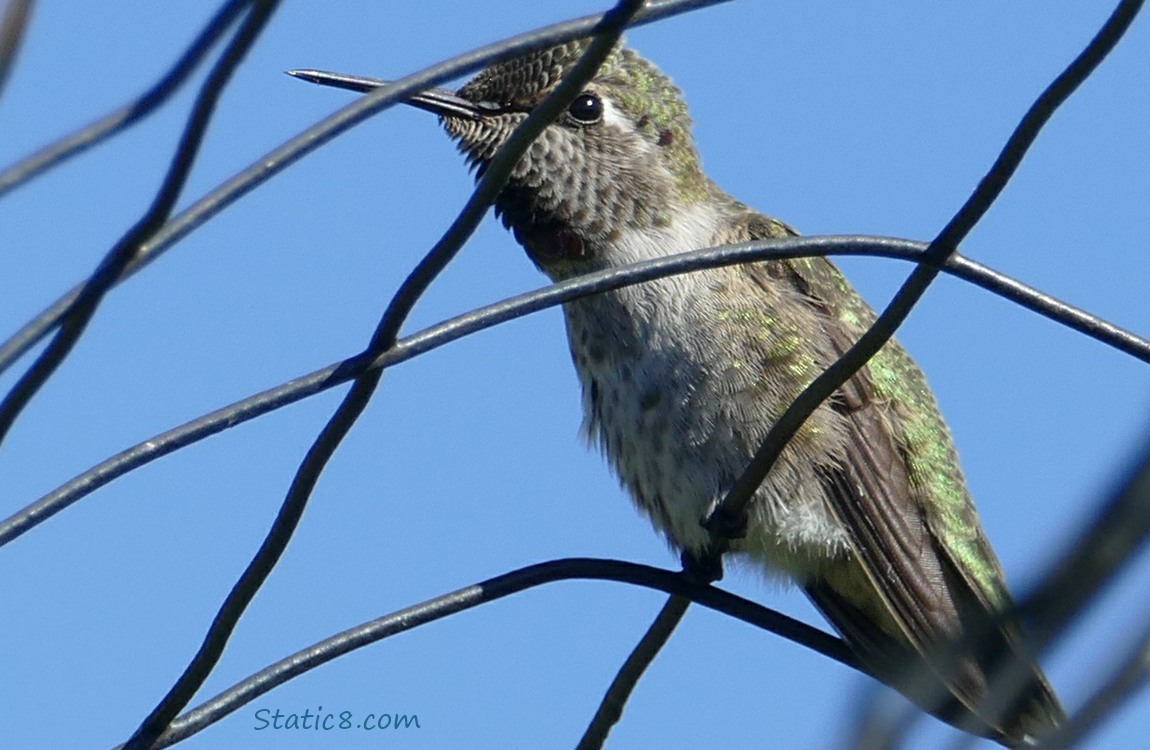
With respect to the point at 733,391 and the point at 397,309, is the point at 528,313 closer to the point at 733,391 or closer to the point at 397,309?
the point at 397,309

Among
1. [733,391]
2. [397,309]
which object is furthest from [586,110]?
[397,309]

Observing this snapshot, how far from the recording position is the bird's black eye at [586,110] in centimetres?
530

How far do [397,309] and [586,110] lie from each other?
9.66ft

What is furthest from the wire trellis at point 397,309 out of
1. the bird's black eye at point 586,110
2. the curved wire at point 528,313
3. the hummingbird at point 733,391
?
the bird's black eye at point 586,110

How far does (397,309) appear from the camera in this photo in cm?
251

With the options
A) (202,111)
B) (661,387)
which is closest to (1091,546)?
(202,111)

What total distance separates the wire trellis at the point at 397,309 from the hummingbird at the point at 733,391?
1.10 metres

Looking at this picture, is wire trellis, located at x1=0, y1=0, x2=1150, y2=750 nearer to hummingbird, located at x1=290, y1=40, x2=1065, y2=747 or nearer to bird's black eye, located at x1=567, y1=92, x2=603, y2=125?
hummingbird, located at x1=290, y1=40, x2=1065, y2=747

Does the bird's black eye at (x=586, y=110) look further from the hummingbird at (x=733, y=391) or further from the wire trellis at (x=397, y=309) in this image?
the wire trellis at (x=397, y=309)

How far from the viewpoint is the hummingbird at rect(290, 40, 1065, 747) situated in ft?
14.8

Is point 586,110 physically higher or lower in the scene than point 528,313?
higher

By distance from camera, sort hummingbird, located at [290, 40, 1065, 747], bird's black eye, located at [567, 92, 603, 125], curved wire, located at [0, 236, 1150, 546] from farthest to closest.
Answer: bird's black eye, located at [567, 92, 603, 125] < hummingbird, located at [290, 40, 1065, 747] < curved wire, located at [0, 236, 1150, 546]

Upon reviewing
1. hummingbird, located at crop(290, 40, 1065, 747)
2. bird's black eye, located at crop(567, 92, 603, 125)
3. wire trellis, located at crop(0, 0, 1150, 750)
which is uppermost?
bird's black eye, located at crop(567, 92, 603, 125)

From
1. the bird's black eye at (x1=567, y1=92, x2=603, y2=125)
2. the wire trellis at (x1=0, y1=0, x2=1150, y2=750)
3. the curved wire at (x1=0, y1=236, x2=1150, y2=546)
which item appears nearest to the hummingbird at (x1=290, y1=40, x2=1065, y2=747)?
the bird's black eye at (x1=567, y1=92, x2=603, y2=125)
